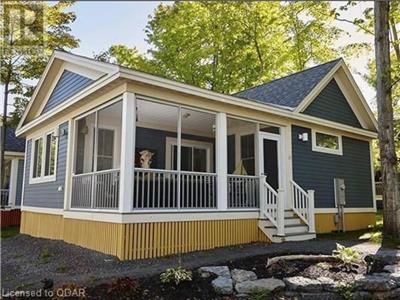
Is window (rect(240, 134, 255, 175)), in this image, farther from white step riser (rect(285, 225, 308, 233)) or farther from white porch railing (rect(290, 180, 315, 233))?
white step riser (rect(285, 225, 308, 233))

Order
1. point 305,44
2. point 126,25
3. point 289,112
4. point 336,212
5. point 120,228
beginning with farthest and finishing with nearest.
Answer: point 305,44 → point 336,212 → point 289,112 → point 120,228 → point 126,25

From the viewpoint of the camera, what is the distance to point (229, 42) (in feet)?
72.1

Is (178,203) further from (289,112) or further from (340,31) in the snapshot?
(340,31)

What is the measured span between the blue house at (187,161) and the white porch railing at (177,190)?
0.11ft

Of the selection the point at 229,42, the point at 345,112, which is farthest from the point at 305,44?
the point at 345,112

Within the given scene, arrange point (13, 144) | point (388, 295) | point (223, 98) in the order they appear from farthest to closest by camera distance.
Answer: point (13, 144) < point (223, 98) < point (388, 295)

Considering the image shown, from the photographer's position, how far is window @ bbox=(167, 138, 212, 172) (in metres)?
12.0

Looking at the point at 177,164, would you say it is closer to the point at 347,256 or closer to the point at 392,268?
the point at 347,256

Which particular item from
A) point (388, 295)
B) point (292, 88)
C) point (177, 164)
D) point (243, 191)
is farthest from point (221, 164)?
point (292, 88)

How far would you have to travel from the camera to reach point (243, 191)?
8.58m

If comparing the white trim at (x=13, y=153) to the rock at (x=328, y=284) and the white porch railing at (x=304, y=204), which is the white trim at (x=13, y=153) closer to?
the white porch railing at (x=304, y=204)

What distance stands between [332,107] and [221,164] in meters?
5.72

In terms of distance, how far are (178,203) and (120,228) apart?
1.36 metres

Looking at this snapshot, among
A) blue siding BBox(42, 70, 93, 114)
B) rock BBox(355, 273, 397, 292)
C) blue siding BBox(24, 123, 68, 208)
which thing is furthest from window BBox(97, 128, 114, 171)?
rock BBox(355, 273, 397, 292)
